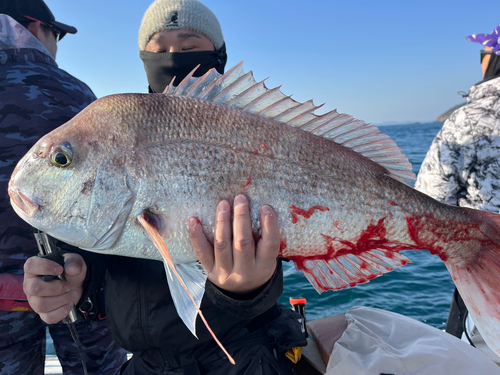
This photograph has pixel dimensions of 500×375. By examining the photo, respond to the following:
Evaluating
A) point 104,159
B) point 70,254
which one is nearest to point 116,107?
point 104,159

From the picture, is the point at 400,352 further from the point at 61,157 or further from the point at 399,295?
the point at 399,295

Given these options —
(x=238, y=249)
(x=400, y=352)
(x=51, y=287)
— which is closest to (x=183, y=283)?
(x=238, y=249)

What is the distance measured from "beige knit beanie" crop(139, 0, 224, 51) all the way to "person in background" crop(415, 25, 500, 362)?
260cm

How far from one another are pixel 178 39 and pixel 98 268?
6.14ft

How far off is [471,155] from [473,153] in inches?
1.0

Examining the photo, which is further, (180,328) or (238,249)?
(180,328)

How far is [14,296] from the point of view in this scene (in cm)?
196

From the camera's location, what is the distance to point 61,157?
4.68ft

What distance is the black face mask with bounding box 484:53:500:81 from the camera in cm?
329

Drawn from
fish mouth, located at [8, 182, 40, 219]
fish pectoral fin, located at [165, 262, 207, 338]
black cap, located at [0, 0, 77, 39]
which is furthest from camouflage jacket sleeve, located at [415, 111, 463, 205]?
black cap, located at [0, 0, 77, 39]

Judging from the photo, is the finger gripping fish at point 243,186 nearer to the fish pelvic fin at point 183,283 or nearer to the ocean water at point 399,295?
the fish pelvic fin at point 183,283

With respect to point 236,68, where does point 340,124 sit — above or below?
below

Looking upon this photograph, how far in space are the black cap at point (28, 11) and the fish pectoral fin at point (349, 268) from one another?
9.45 ft

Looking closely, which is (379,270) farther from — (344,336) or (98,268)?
(98,268)
